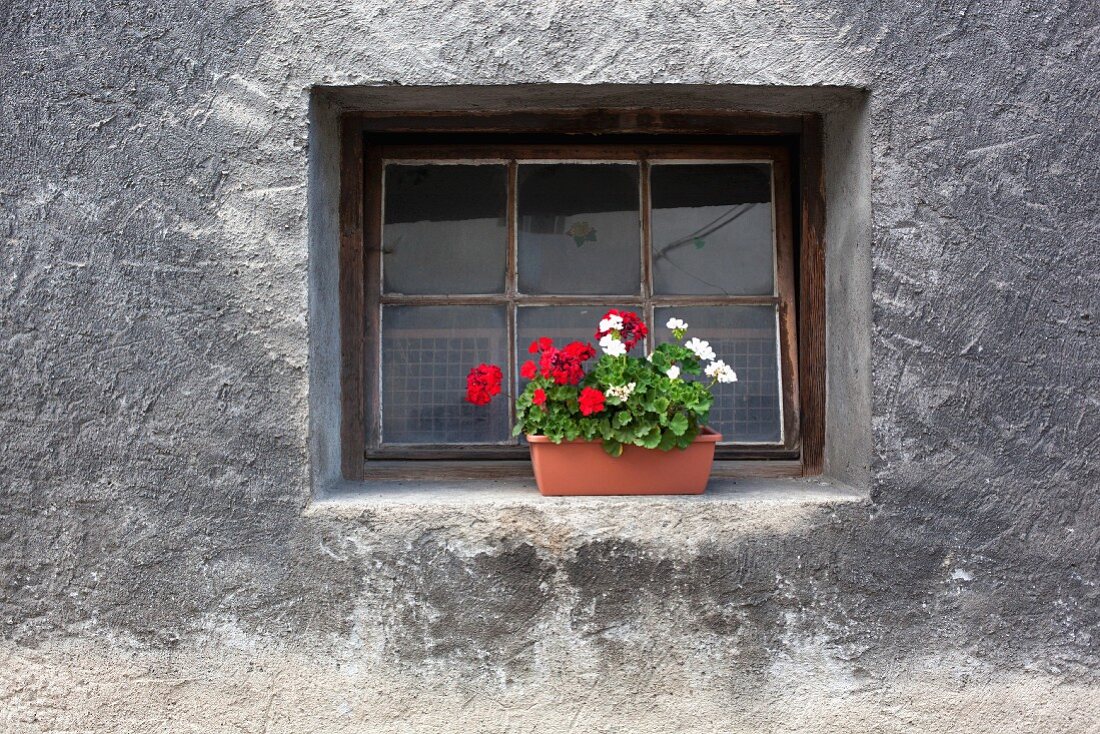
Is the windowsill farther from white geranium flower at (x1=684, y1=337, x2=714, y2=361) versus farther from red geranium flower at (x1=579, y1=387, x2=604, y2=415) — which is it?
white geranium flower at (x1=684, y1=337, x2=714, y2=361)

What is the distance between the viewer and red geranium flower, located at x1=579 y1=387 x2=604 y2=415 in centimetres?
202

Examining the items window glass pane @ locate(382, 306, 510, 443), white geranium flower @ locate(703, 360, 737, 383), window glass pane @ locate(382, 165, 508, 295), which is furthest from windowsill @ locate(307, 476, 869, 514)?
window glass pane @ locate(382, 165, 508, 295)

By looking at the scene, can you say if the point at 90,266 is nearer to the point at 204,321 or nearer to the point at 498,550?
the point at 204,321

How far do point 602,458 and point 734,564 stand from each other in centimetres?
38

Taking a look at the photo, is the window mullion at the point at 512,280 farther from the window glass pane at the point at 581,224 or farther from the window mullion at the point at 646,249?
the window mullion at the point at 646,249

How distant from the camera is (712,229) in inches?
97.2

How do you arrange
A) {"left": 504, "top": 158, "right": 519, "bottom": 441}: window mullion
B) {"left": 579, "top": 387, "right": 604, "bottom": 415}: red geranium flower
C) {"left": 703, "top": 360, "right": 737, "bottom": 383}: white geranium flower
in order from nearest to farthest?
{"left": 579, "top": 387, "right": 604, "bottom": 415}: red geranium flower, {"left": 703, "top": 360, "right": 737, "bottom": 383}: white geranium flower, {"left": 504, "top": 158, "right": 519, "bottom": 441}: window mullion

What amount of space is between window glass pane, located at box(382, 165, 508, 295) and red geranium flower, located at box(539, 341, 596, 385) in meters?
0.43

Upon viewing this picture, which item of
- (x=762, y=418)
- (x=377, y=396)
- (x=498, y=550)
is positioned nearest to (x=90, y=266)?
(x=377, y=396)

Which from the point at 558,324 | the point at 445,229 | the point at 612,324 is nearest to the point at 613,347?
the point at 612,324

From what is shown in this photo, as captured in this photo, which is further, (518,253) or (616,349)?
(518,253)

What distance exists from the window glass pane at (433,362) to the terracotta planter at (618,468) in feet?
1.33

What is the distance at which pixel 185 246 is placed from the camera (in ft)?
6.69

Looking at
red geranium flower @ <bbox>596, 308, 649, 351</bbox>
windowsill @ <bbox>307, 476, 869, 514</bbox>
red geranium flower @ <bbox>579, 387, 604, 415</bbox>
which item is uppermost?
red geranium flower @ <bbox>596, 308, 649, 351</bbox>
